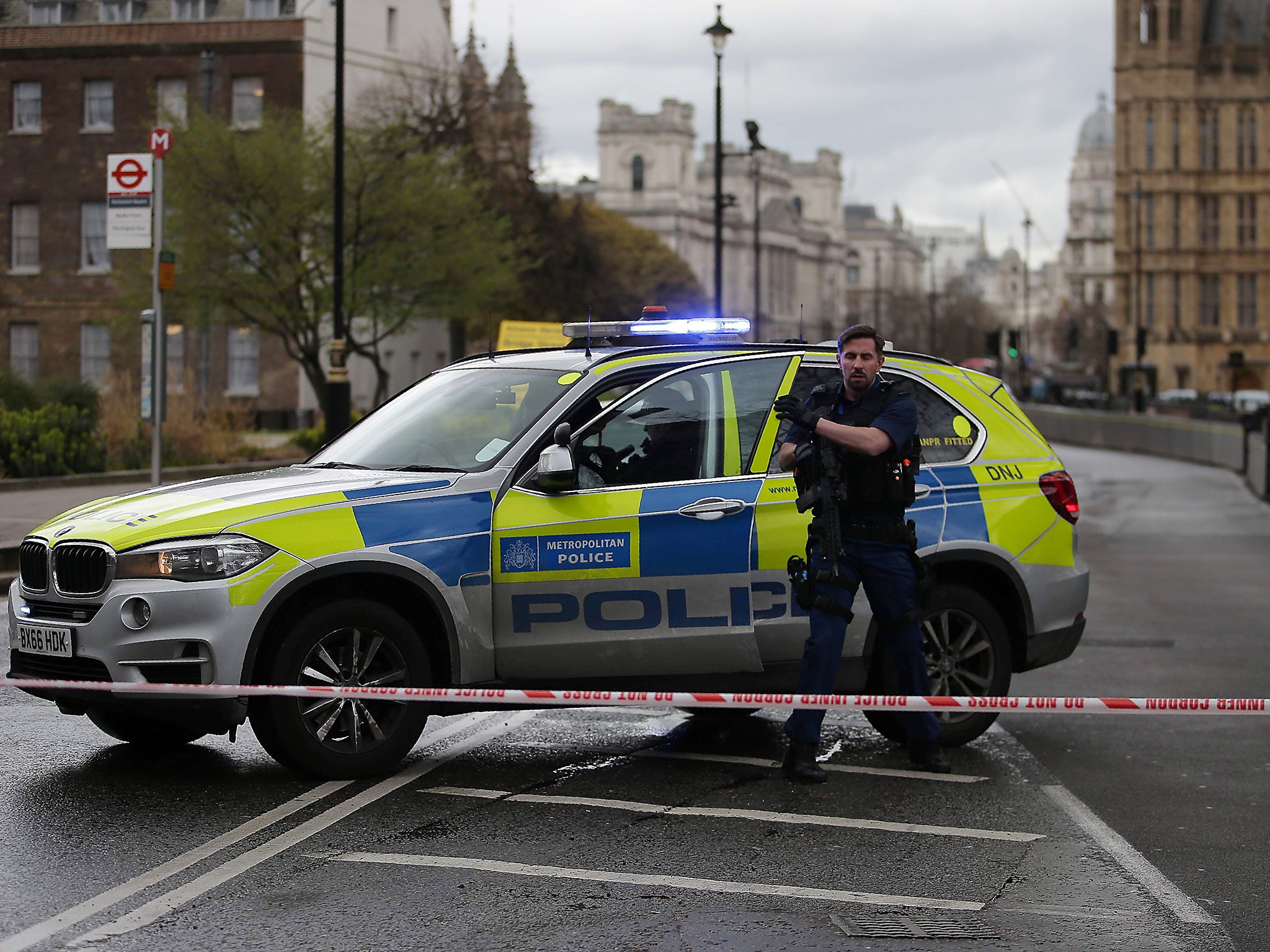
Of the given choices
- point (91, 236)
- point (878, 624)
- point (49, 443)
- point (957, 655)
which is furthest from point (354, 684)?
point (91, 236)

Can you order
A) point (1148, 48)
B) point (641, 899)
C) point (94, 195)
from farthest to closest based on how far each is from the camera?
point (1148, 48)
point (94, 195)
point (641, 899)

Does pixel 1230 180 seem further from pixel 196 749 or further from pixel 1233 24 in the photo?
pixel 196 749

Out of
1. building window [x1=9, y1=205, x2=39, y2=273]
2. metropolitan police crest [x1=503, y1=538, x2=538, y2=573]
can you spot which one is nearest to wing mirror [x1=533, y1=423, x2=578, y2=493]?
metropolitan police crest [x1=503, y1=538, x2=538, y2=573]

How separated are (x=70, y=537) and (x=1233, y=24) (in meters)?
107

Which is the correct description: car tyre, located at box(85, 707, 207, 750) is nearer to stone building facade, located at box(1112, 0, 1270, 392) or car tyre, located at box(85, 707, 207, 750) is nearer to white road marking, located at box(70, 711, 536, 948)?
white road marking, located at box(70, 711, 536, 948)

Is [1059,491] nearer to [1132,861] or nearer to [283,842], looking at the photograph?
[1132,861]

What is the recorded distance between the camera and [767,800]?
6.62 metres

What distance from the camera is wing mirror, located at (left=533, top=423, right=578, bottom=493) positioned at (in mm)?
6719

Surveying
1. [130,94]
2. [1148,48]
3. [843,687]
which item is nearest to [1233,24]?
[1148,48]

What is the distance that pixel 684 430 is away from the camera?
288 inches

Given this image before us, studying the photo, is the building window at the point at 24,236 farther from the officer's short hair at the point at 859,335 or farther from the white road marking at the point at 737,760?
the officer's short hair at the point at 859,335

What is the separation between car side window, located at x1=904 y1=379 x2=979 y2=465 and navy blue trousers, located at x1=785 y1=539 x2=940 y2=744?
93 centimetres

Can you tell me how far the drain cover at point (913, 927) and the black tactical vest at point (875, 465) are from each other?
222cm

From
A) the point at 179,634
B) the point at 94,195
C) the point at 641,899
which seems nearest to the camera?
the point at 641,899
